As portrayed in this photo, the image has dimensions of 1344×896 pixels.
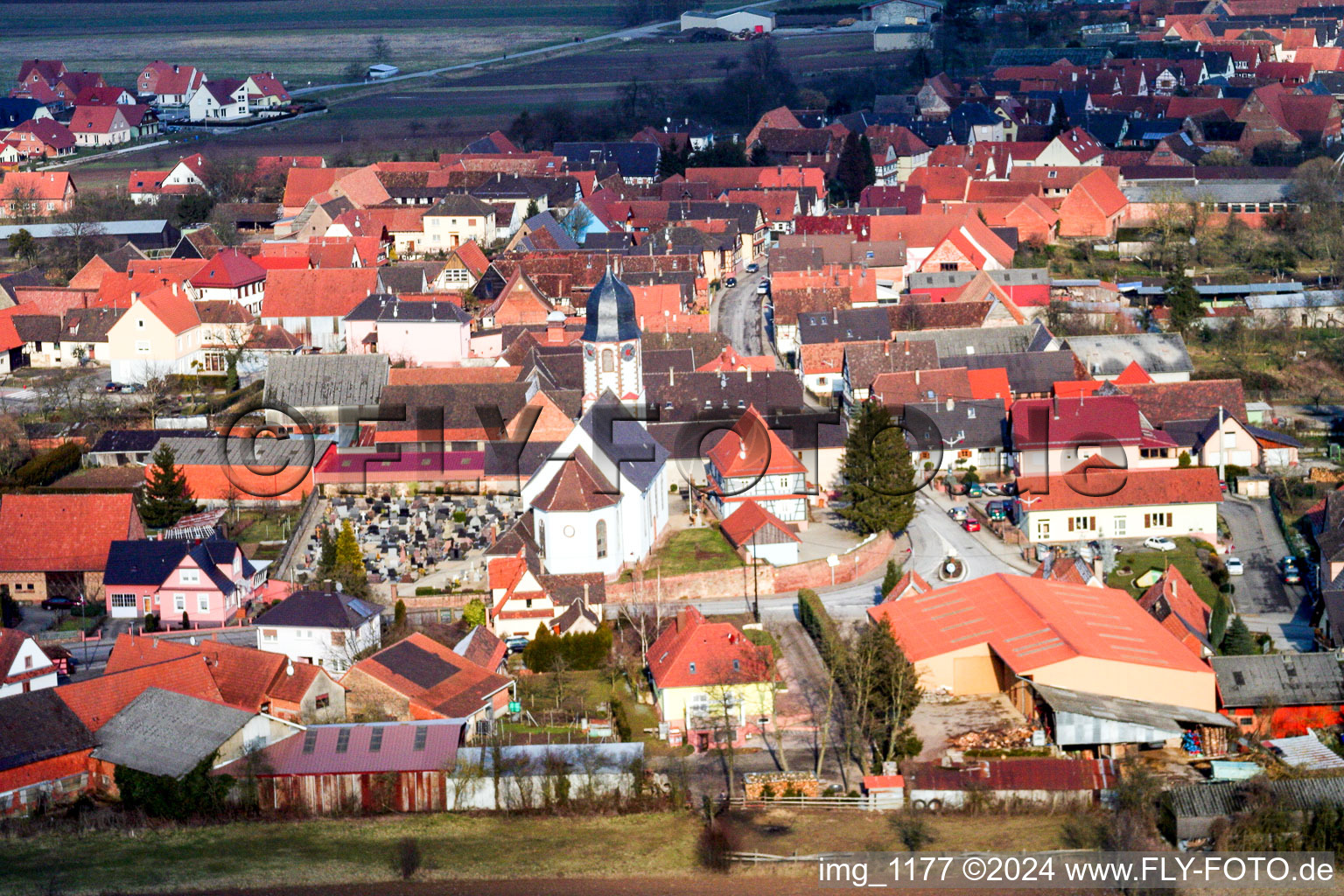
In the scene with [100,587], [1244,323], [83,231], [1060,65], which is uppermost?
[1060,65]

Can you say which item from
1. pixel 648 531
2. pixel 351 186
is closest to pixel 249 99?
pixel 351 186

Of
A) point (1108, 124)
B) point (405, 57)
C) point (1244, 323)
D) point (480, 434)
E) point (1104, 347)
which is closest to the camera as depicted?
point (480, 434)

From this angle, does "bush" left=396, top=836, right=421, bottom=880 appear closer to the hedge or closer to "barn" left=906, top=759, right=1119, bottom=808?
"barn" left=906, top=759, right=1119, bottom=808

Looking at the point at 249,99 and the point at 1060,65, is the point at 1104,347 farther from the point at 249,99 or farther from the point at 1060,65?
the point at 249,99

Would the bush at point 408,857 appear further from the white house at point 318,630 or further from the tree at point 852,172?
the tree at point 852,172

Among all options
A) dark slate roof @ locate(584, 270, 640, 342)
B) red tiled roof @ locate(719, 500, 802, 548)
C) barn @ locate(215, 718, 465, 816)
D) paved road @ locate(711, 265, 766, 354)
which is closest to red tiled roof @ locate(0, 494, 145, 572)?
dark slate roof @ locate(584, 270, 640, 342)

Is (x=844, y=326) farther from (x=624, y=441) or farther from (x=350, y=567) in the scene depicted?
(x=350, y=567)
